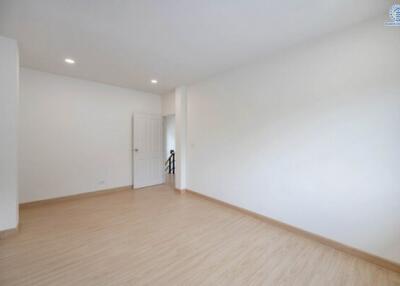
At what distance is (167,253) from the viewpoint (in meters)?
2.12

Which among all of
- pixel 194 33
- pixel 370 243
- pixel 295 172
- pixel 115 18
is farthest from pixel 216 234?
pixel 115 18

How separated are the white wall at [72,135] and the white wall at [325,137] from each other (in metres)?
2.80

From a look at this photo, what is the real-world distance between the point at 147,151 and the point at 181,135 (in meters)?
1.19

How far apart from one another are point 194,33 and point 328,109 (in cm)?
197

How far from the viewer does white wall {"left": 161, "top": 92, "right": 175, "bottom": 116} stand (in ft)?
16.4

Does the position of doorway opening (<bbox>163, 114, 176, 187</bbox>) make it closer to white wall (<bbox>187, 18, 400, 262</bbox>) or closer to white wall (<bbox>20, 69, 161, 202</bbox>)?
white wall (<bbox>20, 69, 161, 202</bbox>)

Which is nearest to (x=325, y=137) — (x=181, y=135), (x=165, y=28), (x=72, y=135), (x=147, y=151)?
(x=165, y=28)

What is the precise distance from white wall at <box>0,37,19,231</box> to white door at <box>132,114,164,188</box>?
2391 millimetres

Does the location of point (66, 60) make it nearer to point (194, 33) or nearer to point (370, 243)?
point (194, 33)

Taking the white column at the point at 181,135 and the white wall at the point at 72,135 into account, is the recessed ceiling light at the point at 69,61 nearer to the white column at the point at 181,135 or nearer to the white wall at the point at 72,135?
the white wall at the point at 72,135

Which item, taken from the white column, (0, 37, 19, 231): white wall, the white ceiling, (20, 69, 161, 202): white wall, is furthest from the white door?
(0, 37, 19, 231): white wall

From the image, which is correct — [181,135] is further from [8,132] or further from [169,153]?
[169,153]

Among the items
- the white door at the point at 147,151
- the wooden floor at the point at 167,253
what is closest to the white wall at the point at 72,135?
the white door at the point at 147,151

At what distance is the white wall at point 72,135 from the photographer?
343 centimetres
